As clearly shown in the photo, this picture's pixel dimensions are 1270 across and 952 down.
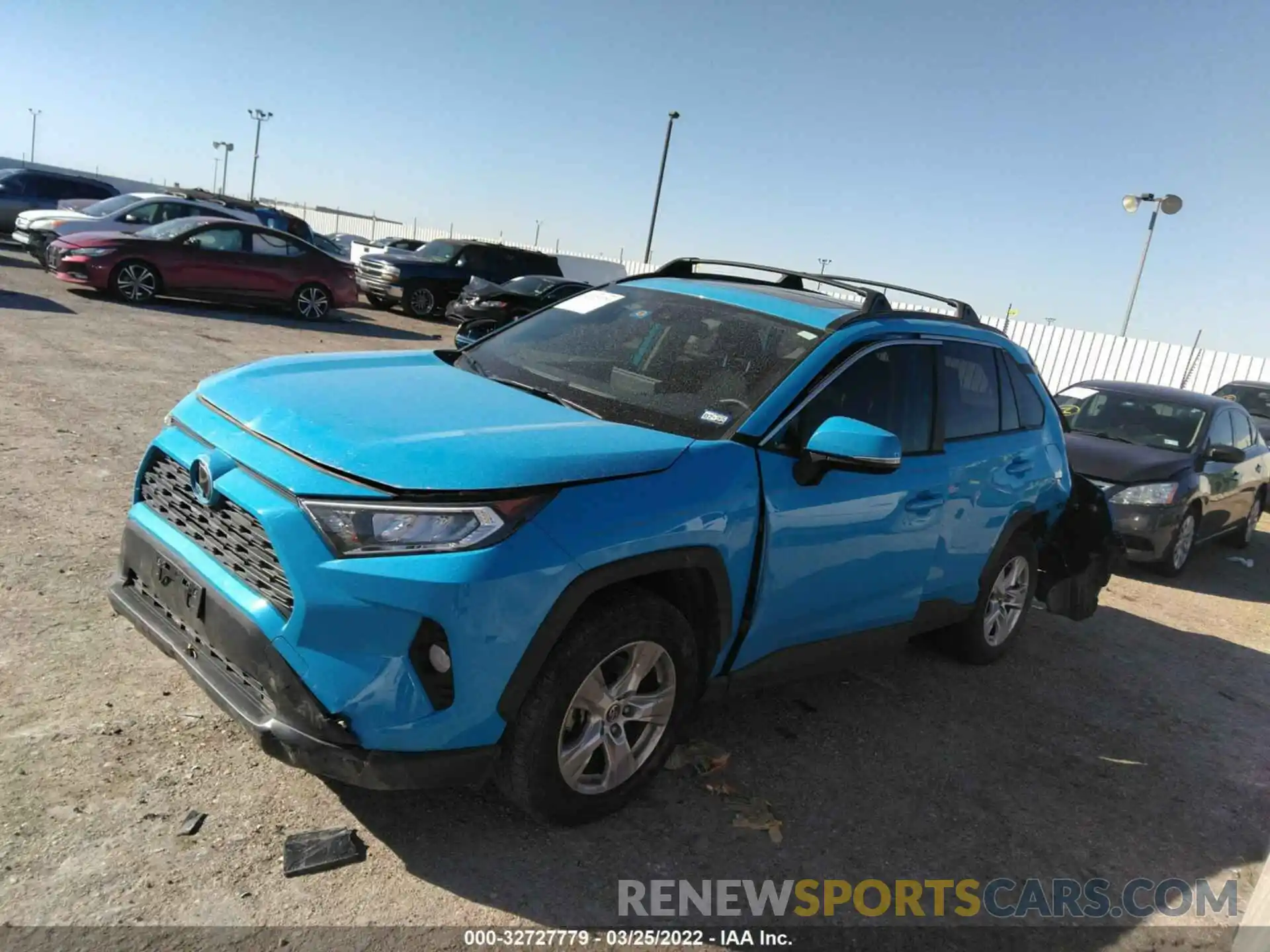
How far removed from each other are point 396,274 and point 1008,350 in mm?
15950

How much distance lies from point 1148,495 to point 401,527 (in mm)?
7272

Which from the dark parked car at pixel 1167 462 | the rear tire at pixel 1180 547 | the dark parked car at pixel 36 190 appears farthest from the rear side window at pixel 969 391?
the dark parked car at pixel 36 190

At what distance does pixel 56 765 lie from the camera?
309cm

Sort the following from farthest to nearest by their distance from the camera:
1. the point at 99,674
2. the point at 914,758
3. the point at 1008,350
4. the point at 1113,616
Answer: the point at 1113,616, the point at 1008,350, the point at 914,758, the point at 99,674

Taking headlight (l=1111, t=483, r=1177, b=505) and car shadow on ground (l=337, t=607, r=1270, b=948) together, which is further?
headlight (l=1111, t=483, r=1177, b=505)

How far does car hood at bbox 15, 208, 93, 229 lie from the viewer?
652 inches

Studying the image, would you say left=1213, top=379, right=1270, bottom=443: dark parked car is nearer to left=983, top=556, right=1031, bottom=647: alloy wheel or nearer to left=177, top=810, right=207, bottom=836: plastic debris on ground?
left=983, top=556, right=1031, bottom=647: alloy wheel

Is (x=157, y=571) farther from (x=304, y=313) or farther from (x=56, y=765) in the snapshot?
(x=304, y=313)

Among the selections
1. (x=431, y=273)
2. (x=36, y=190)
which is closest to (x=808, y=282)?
(x=431, y=273)

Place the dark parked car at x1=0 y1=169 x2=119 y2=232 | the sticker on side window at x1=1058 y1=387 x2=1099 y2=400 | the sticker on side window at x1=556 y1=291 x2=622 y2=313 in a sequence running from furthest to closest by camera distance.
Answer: the dark parked car at x1=0 y1=169 x2=119 y2=232 → the sticker on side window at x1=1058 y1=387 x2=1099 y2=400 → the sticker on side window at x1=556 y1=291 x2=622 y2=313

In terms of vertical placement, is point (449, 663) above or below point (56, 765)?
above

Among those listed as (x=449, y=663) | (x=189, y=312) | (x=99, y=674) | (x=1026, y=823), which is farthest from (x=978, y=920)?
(x=189, y=312)

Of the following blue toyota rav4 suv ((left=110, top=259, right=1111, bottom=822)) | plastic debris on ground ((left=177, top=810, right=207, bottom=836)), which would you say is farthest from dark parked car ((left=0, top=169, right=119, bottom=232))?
plastic debris on ground ((left=177, top=810, right=207, bottom=836))

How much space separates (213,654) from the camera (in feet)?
9.57
